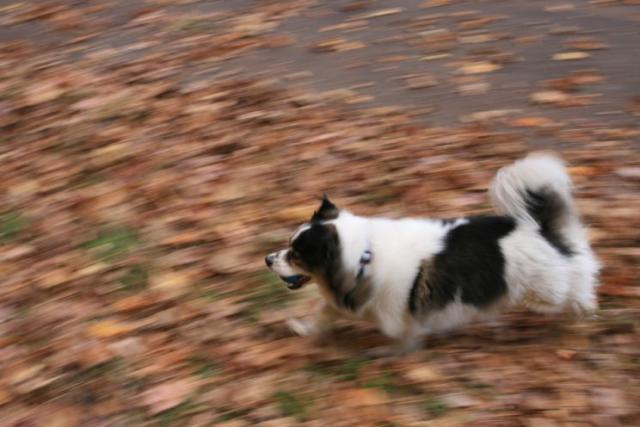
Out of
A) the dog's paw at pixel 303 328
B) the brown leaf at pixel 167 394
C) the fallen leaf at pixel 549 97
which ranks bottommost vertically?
the brown leaf at pixel 167 394

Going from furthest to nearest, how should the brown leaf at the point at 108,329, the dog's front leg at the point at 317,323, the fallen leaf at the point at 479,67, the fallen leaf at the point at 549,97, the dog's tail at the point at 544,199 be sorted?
1. the fallen leaf at the point at 479,67
2. the fallen leaf at the point at 549,97
3. the brown leaf at the point at 108,329
4. the dog's front leg at the point at 317,323
5. the dog's tail at the point at 544,199

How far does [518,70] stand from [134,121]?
10.7 ft

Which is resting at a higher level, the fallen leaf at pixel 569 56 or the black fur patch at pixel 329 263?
the fallen leaf at pixel 569 56

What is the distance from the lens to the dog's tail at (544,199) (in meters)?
3.79

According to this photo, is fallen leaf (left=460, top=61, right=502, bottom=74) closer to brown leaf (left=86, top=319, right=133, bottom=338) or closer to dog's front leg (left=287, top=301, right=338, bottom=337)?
dog's front leg (left=287, top=301, right=338, bottom=337)

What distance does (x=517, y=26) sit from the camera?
7379 millimetres

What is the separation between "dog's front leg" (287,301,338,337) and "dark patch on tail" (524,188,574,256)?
1.11 m

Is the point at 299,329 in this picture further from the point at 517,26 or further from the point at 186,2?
the point at 186,2

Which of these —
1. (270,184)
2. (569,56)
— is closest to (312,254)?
(270,184)

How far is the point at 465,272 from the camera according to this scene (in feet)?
12.7

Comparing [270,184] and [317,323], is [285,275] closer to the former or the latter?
[317,323]

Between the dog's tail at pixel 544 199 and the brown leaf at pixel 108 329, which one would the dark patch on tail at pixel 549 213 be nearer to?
the dog's tail at pixel 544 199

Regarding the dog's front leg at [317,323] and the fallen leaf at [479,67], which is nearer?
the dog's front leg at [317,323]

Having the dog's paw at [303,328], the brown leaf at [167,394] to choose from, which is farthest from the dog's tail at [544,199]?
the brown leaf at [167,394]
